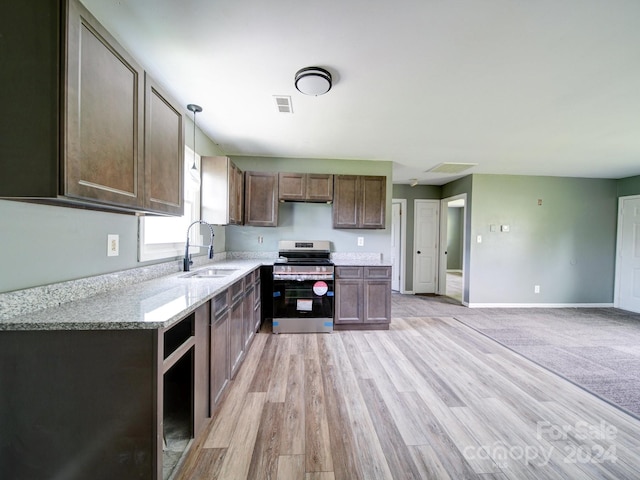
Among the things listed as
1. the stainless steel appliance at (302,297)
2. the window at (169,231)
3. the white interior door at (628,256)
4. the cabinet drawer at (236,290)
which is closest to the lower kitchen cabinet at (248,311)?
the cabinet drawer at (236,290)

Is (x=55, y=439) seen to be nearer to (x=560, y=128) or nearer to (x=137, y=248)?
(x=137, y=248)

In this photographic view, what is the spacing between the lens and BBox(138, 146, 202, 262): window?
188cm

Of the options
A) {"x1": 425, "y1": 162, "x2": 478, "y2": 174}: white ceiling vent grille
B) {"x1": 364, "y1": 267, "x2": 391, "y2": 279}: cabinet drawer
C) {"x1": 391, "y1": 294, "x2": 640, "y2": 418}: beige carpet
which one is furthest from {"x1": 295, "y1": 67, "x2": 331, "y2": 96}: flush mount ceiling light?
{"x1": 391, "y1": 294, "x2": 640, "y2": 418}: beige carpet

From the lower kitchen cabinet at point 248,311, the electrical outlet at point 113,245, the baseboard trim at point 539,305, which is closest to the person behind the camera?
the electrical outlet at point 113,245

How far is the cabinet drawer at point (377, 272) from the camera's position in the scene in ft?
10.6

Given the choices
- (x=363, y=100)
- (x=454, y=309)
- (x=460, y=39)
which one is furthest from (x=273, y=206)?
(x=454, y=309)

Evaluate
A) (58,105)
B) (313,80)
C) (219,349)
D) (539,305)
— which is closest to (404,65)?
(313,80)

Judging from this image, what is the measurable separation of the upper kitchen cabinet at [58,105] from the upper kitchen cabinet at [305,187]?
2335mm

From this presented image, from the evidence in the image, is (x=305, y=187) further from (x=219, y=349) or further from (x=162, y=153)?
(x=219, y=349)

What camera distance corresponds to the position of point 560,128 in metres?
2.61

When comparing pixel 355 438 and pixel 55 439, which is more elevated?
A: pixel 55 439

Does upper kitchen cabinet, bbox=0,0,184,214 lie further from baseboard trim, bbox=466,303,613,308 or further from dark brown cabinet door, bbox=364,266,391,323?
baseboard trim, bbox=466,303,613,308

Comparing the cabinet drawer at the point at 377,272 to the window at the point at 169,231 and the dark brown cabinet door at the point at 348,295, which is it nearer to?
the dark brown cabinet door at the point at 348,295

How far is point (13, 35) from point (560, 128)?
4148 millimetres
